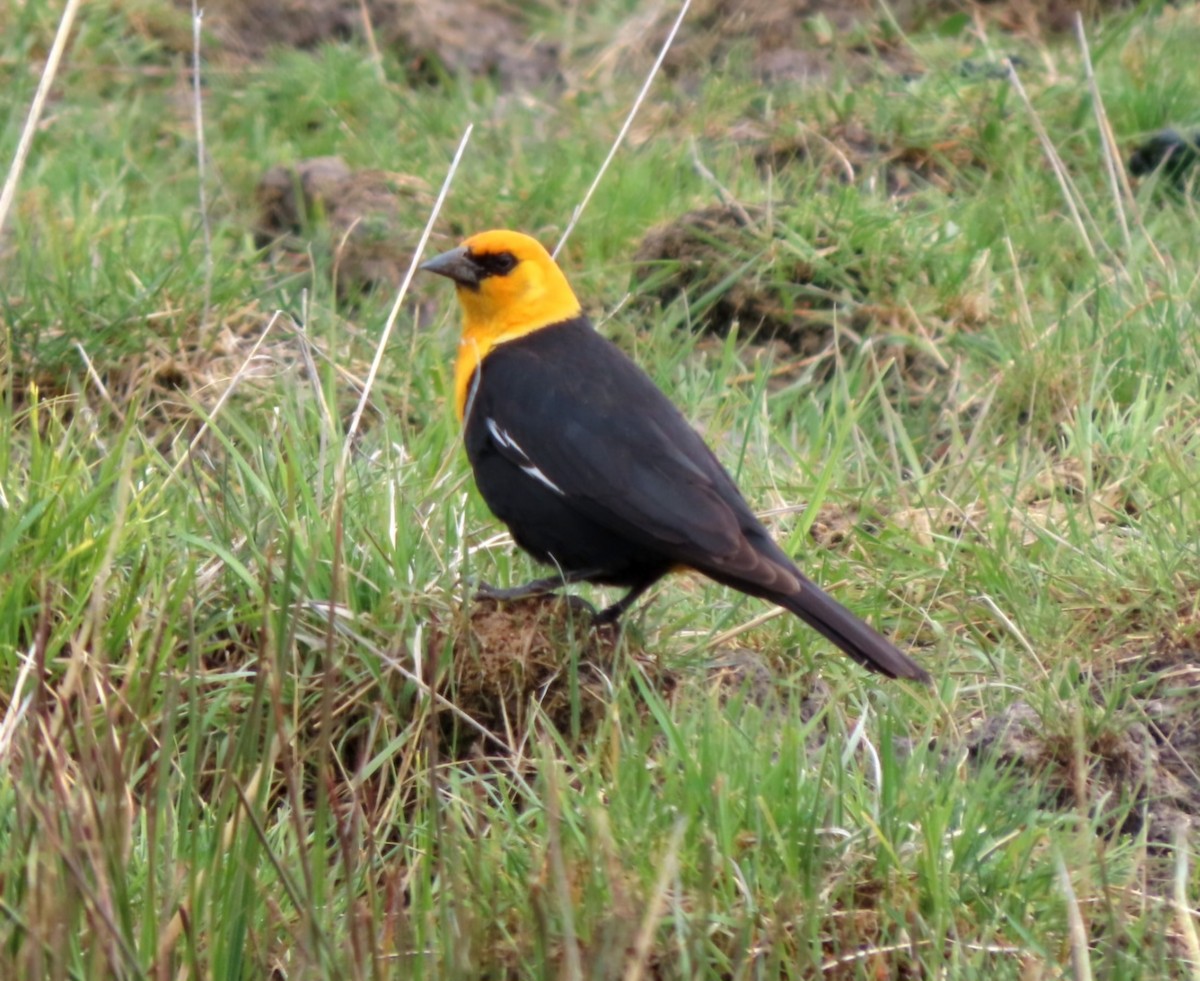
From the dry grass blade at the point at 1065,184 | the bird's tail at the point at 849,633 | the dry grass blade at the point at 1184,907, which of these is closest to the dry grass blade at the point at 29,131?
the bird's tail at the point at 849,633

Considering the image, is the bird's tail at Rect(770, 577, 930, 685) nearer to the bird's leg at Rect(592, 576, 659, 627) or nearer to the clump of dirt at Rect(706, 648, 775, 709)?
the clump of dirt at Rect(706, 648, 775, 709)

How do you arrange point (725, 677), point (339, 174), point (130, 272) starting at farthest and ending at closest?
point (339, 174) → point (130, 272) → point (725, 677)

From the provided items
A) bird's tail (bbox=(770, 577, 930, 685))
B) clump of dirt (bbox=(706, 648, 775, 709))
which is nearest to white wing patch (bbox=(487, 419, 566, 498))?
clump of dirt (bbox=(706, 648, 775, 709))

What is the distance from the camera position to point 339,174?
621cm

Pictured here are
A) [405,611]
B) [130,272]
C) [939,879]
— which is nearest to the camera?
[939,879]

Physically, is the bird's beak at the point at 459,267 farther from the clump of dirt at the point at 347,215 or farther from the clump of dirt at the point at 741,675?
the clump of dirt at the point at 741,675

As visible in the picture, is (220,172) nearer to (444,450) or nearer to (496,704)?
(444,450)

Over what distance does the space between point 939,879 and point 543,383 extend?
170 cm

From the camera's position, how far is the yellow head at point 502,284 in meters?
4.55

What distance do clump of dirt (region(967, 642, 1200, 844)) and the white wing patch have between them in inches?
41.4

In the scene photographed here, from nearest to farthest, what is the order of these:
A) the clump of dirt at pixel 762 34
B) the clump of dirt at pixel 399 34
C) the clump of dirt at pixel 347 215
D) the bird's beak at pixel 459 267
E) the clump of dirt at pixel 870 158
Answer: the bird's beak at pixel 459 267 < the clump of dirt at pixel 347 215 < the clump of dirt at pixel 870 158 < the clump of dirt at pixel 762 34 < the clump of dirt at pixel 399 34

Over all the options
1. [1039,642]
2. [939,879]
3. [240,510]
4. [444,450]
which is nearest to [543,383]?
[444,450]

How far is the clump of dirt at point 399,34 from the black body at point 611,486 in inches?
141

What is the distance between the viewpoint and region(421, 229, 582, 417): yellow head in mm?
4551
